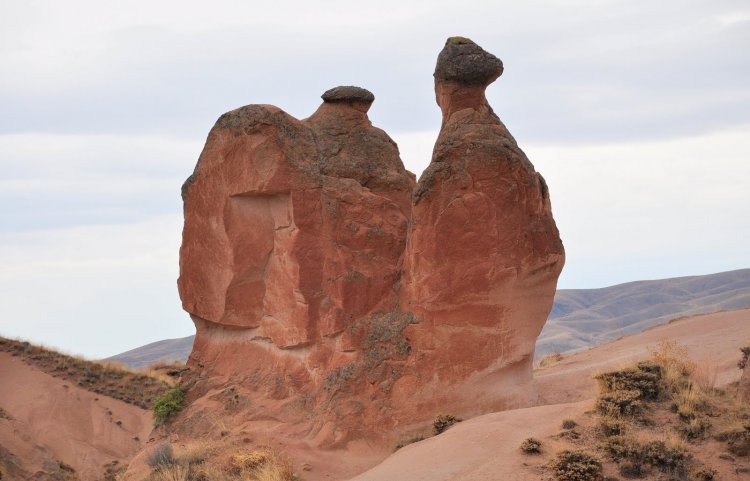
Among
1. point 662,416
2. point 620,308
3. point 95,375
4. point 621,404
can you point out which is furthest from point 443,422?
point 620,308

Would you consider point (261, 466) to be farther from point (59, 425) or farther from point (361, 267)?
point (59, 425)

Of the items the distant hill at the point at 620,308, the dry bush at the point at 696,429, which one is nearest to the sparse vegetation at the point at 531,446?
the dry bush at the point at 696,429

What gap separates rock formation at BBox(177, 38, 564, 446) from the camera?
49.7 ft

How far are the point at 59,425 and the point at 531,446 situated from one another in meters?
21.4

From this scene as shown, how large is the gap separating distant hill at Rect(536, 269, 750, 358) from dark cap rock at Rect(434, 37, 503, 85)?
2439 inches

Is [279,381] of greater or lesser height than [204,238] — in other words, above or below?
below

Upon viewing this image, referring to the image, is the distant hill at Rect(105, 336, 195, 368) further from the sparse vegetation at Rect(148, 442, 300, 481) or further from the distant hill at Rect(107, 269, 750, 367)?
the sparse vegetation at Rect(148, 442, 300, 481)

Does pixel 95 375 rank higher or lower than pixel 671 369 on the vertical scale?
higher

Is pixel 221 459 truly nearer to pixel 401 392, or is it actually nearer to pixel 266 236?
pixel 401 392

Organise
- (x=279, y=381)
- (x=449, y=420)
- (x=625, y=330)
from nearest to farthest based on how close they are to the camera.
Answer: (x=449, y=420) → (x=279, y=381) → (x=625, y=330)

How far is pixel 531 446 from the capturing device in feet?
Result: 39.0

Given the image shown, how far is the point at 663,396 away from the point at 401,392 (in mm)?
4419

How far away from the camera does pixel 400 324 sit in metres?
15.8

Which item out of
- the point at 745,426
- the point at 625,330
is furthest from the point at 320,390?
the point at 625,330
